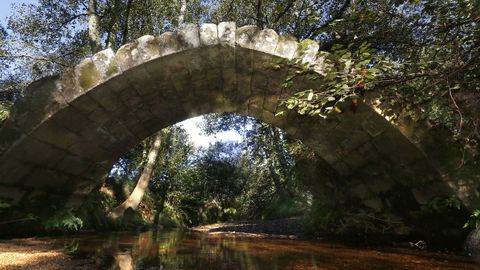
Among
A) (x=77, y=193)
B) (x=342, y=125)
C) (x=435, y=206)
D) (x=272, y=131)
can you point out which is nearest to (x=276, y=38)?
(x=342, y=125)

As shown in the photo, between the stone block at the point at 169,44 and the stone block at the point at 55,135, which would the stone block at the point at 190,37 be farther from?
the stone block at the point at 55,135

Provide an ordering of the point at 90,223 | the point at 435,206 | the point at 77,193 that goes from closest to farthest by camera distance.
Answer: the point at 435,206
the point at 77,193
the point at 90,223

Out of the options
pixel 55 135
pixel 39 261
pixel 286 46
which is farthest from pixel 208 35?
pixel 39 261

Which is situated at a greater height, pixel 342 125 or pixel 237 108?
pixel 237 108

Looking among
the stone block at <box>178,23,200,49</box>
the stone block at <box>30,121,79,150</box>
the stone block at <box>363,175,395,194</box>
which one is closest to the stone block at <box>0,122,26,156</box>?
the stone block at <box>30,121,79,150</box>

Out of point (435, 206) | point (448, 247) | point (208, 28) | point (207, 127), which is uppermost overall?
point (207, 127)

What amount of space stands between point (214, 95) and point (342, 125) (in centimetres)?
258

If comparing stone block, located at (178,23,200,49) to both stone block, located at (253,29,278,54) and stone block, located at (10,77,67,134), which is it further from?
stone block, located at (10,77,67,134)

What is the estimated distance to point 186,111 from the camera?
7.56 meters

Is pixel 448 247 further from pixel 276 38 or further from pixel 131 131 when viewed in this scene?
pixel 131 131

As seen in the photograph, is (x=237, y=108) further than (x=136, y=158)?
No

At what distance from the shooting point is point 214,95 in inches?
279

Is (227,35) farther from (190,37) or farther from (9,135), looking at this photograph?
(9,135)

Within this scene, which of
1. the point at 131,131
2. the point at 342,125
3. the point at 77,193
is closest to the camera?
the point at 342,125
